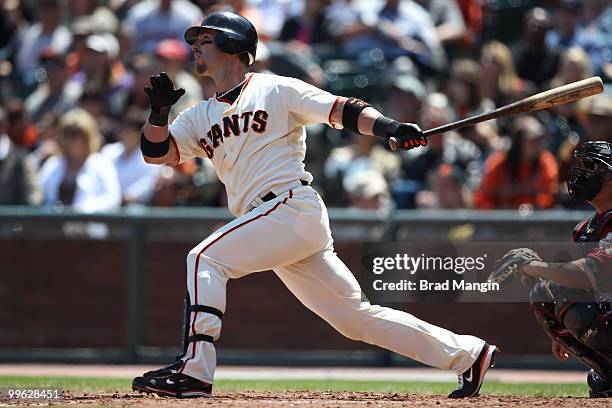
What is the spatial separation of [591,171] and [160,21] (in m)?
7.81

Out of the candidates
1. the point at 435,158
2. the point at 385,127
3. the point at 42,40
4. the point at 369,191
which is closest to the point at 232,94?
the point at 385,127

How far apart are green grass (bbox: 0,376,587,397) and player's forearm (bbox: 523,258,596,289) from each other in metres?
1.36

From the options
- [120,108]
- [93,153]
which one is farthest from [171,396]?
[120,108]

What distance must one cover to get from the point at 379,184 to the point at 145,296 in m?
2.36

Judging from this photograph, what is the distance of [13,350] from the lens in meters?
9.92

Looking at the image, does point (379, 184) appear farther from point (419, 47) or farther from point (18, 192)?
point (18, 192)

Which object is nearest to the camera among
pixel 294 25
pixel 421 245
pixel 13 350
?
pixel 421 245

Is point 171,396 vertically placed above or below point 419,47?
below

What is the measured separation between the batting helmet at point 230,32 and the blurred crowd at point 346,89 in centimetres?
407

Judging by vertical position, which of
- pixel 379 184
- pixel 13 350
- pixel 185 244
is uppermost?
pixel 379 184

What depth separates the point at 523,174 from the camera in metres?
9.73

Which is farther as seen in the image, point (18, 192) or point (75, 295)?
point (18, 192)

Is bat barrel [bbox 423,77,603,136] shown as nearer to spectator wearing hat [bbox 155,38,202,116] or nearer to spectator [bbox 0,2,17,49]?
spectator wearing hat [bbox 155,38,202,116]

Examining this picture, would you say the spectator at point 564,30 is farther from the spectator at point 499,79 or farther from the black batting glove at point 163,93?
the black batting glove at point 163,93
